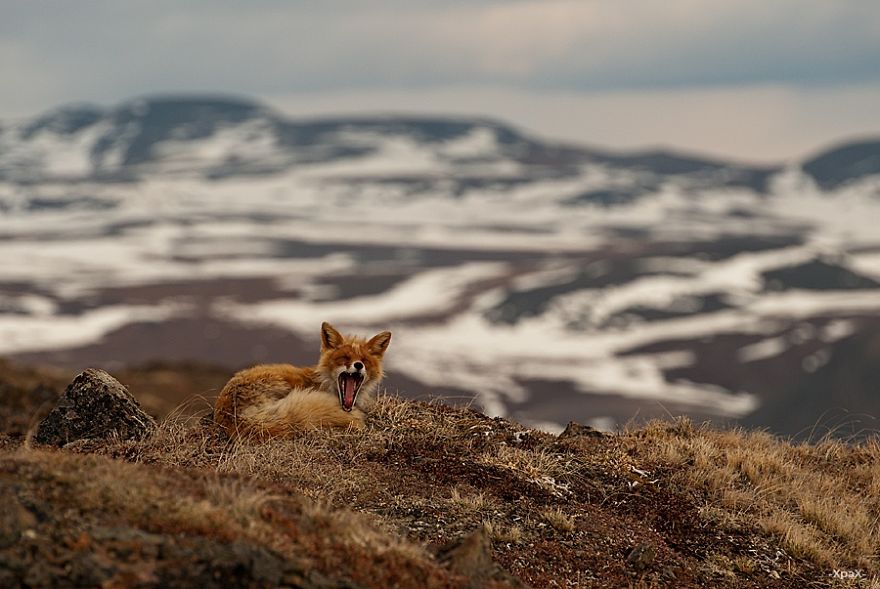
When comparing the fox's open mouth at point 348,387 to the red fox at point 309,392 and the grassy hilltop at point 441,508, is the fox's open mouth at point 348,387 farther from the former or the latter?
the grassy hilltop at point 441,508

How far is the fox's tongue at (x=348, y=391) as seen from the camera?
40.1ft

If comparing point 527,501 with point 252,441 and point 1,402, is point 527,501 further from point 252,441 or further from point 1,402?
point 1,402

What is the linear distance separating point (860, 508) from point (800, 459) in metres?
1.88

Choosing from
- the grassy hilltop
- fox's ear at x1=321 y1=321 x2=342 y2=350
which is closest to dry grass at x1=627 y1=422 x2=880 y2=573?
the grassy hilltop

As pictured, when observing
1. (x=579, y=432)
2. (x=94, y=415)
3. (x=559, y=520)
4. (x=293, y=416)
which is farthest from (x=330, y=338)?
(x=559, y=520)

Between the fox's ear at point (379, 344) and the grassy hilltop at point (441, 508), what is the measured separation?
28.1 inches

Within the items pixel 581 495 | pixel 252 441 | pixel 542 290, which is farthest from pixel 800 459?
pixel 542 290

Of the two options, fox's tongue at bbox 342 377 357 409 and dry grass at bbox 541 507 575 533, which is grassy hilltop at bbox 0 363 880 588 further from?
fox's tongue at bbox 342 377 357 409

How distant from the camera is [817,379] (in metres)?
120

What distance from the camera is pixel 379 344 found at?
12664 millimetres

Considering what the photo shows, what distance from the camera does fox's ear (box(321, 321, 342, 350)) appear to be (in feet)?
40.6

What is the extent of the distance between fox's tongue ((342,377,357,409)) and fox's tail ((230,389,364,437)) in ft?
0.68

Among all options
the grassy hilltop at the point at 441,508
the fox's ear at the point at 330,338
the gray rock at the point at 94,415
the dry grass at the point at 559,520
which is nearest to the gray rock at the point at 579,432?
the grassy hilltop at the point at 441,508

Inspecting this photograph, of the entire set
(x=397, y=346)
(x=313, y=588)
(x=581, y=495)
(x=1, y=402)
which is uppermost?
(x=313, y=588)
